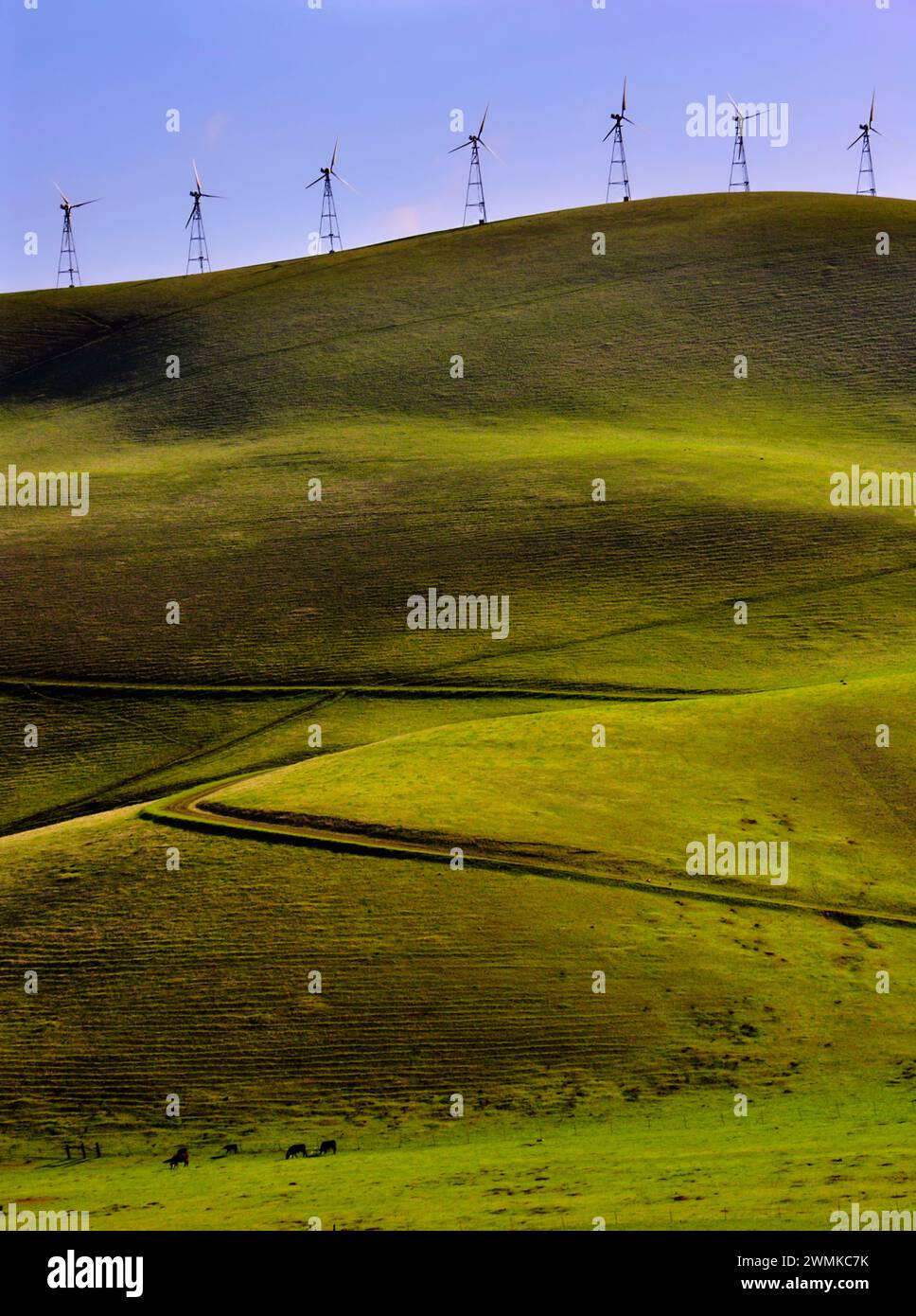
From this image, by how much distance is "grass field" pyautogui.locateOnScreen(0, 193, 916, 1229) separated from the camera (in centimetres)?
2484

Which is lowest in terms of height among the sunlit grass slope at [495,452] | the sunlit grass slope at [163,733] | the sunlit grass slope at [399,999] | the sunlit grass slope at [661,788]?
the sunlit grass slope at [399,999]

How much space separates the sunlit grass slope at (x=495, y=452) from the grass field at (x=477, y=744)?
317mm

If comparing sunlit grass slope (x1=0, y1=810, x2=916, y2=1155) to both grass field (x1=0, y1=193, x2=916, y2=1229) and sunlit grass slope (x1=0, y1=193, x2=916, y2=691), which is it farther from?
sunlit grass slope (x1=0, y1=193, x2=916, y2=691)

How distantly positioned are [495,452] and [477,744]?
124 feet

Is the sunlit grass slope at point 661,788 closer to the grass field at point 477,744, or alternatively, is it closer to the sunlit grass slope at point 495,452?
the grass field at point 477,744

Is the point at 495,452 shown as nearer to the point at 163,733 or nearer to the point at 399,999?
the point at 163,733

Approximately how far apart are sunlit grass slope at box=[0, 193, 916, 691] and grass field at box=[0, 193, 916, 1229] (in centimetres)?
32

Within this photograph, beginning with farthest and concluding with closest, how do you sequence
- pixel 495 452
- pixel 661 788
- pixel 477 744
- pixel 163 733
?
1. pixel 495 452
2. pixel 163 733
3. pixel 477 744
4. pixel 661 788

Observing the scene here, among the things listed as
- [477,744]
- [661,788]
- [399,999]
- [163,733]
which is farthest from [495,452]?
[399,999]

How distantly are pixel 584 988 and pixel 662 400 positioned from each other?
203 feet

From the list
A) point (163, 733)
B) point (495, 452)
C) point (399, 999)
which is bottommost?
point (399, 999)

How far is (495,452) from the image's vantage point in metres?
75.4

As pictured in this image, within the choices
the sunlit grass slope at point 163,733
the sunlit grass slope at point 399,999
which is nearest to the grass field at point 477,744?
the sunlit grass slope at point 399,999

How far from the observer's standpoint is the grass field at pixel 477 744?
81.5 feet
